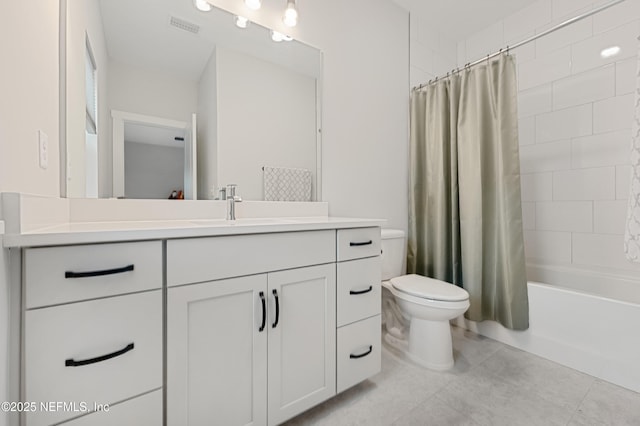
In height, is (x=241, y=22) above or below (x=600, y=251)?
above

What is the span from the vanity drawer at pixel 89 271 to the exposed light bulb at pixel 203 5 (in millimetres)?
1278

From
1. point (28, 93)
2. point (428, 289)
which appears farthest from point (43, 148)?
point (428, 289)

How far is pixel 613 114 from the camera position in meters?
1.91

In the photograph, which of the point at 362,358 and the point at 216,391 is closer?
the point at 216,391

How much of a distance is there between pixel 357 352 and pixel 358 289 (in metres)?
0.30

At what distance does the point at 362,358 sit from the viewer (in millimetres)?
1334

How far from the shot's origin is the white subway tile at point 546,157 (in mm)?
2135

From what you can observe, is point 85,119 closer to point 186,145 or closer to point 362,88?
point 186,145

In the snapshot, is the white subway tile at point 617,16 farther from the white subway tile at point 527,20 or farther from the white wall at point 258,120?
the white wall at point 258,120

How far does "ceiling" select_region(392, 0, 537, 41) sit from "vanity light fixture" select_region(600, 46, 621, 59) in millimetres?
677

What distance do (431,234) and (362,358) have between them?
1.24m

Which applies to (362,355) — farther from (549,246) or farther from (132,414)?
(549,246)

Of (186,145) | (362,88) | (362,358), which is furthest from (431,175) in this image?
(186,145)

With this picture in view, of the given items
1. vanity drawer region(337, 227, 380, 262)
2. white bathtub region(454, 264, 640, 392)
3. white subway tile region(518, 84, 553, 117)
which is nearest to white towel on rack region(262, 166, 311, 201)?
→ vanity drawer region(337, 227, 380, 262)
